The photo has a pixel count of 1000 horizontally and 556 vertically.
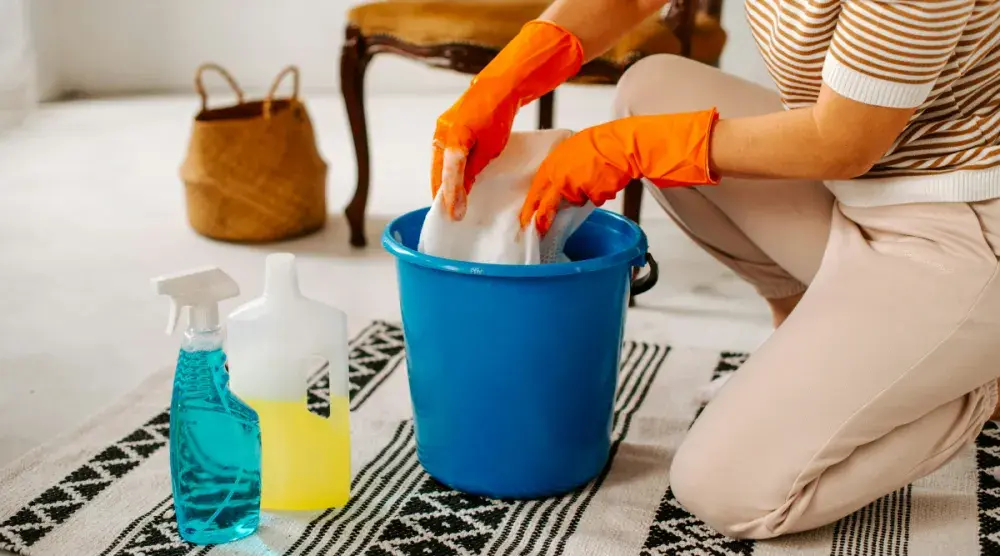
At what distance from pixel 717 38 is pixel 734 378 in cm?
92

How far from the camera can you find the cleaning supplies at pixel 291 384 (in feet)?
3.48

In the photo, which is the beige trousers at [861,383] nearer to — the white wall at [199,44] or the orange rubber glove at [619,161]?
the orange rubber glove at [619,161]

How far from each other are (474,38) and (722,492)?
97 cm

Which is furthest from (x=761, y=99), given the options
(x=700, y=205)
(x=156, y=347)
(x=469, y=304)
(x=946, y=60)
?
(x=156, y=347)

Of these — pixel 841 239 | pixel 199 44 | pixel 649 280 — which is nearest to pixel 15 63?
pixel 199 44

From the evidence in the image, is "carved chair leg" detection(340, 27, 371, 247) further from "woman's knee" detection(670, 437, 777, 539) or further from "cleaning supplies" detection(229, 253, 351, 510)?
"woman's knee" detection(670, 437, 777, 539)

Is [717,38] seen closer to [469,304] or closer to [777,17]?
[777,17]

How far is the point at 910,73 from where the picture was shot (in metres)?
0.95

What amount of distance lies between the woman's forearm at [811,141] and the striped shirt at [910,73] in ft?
0.07

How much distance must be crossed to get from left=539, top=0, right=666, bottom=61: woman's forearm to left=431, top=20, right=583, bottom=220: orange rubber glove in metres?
0.03

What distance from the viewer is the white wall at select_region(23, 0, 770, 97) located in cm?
331

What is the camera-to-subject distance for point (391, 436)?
51.7 inches

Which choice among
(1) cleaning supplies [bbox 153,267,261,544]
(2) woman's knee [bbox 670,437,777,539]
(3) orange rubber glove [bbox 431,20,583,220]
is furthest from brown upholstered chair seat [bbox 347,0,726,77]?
(1) cleaning supplies [bbox 153,267,261,544]

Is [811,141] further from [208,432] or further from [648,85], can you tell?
[208,432]
